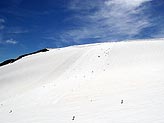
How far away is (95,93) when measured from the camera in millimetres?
12633

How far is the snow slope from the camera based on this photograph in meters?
8.66

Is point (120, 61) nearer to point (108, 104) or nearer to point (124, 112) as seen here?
point (108, 104)

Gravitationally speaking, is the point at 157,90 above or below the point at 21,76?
below

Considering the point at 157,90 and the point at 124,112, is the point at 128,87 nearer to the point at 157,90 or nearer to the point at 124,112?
the point at 157,90

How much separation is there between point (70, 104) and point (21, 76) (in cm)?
1493

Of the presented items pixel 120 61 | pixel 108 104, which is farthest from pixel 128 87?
pixel 120 61

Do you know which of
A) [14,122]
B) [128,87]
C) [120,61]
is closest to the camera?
[14,122]

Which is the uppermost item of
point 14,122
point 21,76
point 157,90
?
point 21,76

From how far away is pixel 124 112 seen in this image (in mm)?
8477

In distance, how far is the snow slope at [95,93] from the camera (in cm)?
866

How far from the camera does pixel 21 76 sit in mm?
25125

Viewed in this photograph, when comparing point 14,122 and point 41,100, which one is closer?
point 14,122

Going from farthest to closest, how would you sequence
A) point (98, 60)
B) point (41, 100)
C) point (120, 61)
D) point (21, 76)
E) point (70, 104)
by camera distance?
point (21, 76) → point (98, 60) → point (120, 61) → point (41, 100) → point (70, 104)

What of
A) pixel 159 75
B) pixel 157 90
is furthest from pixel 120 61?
pixel 157 90
